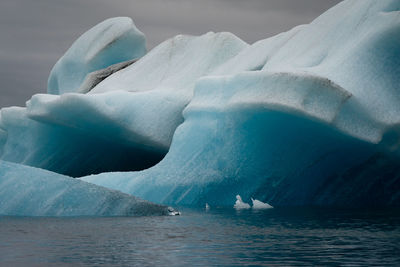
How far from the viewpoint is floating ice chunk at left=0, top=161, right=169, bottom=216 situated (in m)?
9.58

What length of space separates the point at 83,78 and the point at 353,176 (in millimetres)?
10497

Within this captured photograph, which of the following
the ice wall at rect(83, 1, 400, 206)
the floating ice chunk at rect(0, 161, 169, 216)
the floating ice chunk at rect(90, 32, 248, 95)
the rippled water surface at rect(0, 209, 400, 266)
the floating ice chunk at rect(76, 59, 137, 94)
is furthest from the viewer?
the floating ice chunk at rect(76, 59, 137, 94)

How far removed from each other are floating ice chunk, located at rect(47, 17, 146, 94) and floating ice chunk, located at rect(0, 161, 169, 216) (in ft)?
34.7

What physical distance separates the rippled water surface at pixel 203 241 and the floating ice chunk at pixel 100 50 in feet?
37.4

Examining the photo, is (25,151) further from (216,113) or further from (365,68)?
(365,68)

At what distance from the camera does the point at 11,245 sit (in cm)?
623

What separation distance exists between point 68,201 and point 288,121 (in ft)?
12.2

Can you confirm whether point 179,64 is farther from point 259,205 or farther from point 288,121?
point 288,121

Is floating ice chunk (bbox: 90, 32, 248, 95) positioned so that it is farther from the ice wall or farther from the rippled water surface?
the rippled water surface

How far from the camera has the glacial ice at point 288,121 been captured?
11062 millimetres

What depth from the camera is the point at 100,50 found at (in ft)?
66.0

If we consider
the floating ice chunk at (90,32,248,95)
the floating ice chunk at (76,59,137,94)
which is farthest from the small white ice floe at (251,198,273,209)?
the floating ice chunk at (76,59,137,94)

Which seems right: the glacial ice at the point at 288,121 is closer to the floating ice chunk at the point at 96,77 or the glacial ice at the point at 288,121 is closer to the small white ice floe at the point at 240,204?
the small white ice floe at the point at 240,204

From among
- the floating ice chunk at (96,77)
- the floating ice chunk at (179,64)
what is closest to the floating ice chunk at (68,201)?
the floating ice chunk at (179,64)
